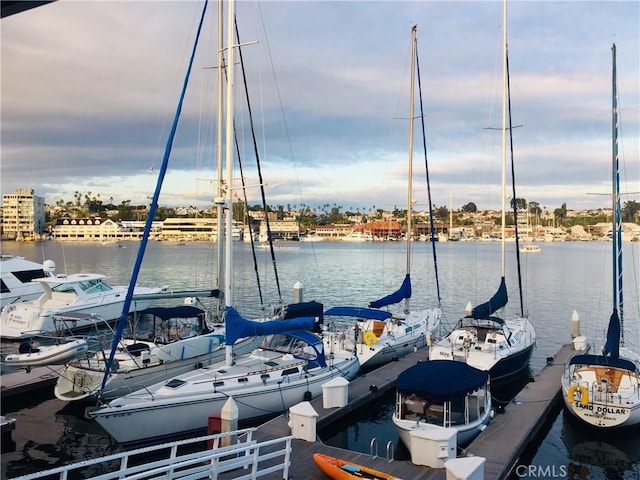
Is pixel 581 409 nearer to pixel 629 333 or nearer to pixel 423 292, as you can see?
pixel 629 333

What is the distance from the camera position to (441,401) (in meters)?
14.2

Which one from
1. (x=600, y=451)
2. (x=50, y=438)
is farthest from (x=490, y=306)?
(x=50, y=438)

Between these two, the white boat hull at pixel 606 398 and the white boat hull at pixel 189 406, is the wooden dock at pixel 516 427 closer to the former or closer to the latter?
Result: the white boat hull at pixel 606 398

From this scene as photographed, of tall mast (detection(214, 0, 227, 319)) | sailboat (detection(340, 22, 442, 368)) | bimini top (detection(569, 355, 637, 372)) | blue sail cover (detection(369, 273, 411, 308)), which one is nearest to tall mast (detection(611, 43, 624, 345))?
bimini top (detection(569, 355, 637, 372))

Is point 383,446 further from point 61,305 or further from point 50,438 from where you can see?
point 61,305

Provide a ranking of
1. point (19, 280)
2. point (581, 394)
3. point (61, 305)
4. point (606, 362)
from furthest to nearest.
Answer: point (19, 280) → point (61, 305) → point (606, 362) → point (581, 394)

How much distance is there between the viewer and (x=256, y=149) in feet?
91.2

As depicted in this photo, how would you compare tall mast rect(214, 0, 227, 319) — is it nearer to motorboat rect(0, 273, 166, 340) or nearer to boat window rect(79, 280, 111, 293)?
motorboat rect(0, 273, 166, 340)

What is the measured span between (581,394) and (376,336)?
396 inches

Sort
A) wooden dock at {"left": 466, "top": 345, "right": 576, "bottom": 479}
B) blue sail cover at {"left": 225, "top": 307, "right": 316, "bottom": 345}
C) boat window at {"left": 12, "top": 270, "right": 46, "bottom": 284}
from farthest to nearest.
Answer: boat window at {"left": 12, "top": 270, "right": 46, "bottom": 284} < blue sail cover at {"left": 225, "top": 307, "right": 316, "bottom": 345} < wooden dock at {"left": 466, "top": 345, "right": 576, "bottom": 479}

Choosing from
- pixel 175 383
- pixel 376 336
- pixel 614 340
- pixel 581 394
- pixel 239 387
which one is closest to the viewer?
pixel 175 383

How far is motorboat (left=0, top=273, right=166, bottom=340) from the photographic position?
1168 inches

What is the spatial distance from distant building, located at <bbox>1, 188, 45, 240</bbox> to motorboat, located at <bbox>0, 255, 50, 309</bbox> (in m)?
159

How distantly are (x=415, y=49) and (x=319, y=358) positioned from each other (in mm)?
20762
